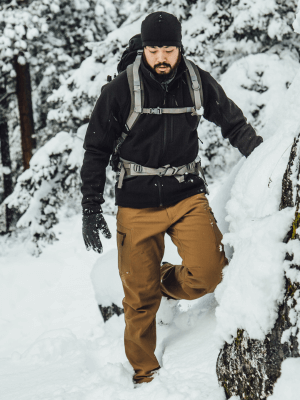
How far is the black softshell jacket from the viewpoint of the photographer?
2.99 meters

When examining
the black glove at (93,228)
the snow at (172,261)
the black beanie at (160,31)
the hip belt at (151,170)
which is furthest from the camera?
the black glove at (93,228)

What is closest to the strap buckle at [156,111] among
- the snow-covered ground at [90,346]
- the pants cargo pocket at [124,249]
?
the pants cargo pocket at [124,249]

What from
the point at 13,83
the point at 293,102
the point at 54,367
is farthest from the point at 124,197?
the point at 13,83

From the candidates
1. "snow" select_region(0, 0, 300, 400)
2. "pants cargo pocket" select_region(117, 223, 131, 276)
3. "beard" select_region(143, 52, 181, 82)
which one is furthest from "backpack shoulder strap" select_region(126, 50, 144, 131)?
"snow" select_region(0, 0, 300, 400)

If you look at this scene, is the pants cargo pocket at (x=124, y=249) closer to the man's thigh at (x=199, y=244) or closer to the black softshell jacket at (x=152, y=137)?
the black softshell jacket at (x=152, y=137)

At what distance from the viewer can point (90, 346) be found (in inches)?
170

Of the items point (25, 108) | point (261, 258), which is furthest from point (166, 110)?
point (25, 108)

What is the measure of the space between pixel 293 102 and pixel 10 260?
967 centimetres

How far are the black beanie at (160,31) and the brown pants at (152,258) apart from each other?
127cm

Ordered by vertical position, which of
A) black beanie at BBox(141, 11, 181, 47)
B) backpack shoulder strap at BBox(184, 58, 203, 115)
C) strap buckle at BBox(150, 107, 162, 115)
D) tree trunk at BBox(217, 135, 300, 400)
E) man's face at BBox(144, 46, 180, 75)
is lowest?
tree trunk at BBox(217, 135, 300, 400)

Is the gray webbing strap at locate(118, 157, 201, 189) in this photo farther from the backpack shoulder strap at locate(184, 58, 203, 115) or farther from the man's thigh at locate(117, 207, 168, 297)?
the backpack shoulder strap at locate(184, 58, 203, 115)

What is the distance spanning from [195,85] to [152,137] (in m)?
0.56

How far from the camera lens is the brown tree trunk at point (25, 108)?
11.3 metres

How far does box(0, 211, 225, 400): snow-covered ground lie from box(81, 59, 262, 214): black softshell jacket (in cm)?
123
